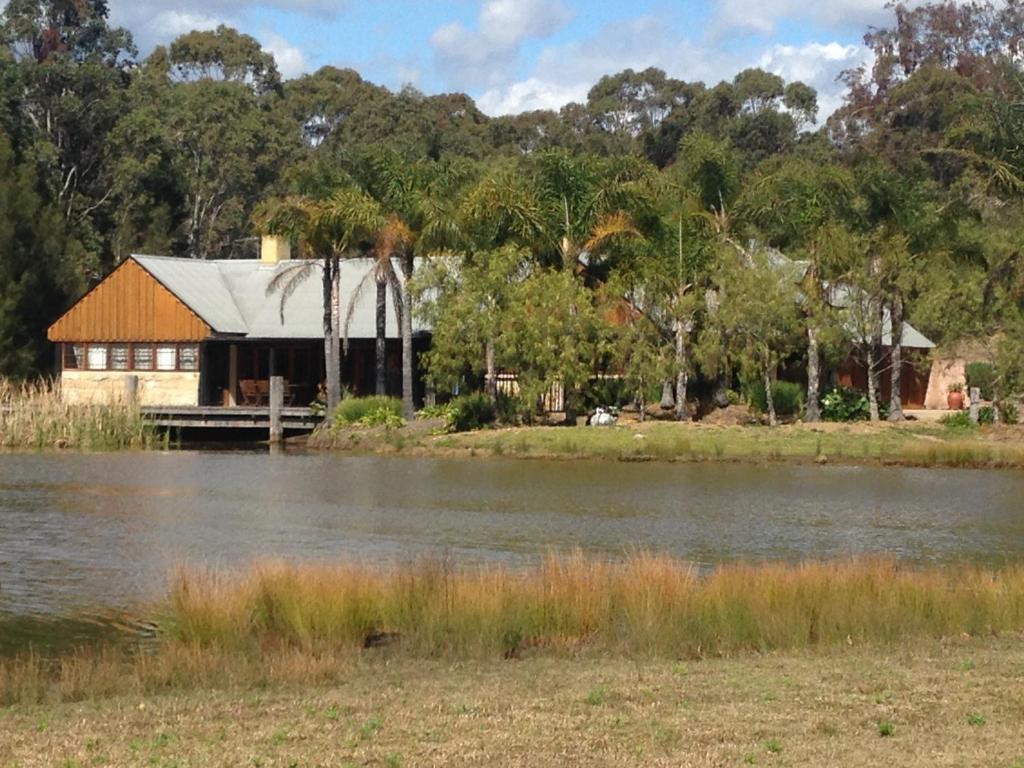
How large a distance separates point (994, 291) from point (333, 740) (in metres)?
41.9

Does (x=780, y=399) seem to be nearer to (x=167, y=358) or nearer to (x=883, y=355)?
(x=883, y=355)

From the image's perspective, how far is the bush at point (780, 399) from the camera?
5041cm

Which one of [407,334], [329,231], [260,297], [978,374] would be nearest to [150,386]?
[260,297]

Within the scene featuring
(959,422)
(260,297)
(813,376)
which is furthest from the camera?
(260,297)

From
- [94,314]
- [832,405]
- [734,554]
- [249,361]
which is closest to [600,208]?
[832,405]

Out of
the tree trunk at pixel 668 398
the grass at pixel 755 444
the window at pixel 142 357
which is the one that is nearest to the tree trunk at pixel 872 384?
the grass at pixel 755 444

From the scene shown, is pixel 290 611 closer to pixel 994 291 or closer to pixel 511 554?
pixel 511 554

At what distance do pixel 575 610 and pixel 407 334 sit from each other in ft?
116

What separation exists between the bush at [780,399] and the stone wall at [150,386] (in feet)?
62.8

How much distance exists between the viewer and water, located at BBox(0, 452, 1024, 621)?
882 inches

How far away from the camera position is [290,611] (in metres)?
15.1

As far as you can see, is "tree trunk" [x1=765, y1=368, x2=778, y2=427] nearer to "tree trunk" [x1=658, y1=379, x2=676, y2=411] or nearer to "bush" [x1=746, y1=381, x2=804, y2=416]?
"bush" [x1=746, y1=381, x2=804, y2=416]

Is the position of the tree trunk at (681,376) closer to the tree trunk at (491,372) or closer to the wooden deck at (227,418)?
the tree trunk at (491,372)

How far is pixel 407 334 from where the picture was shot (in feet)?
165
